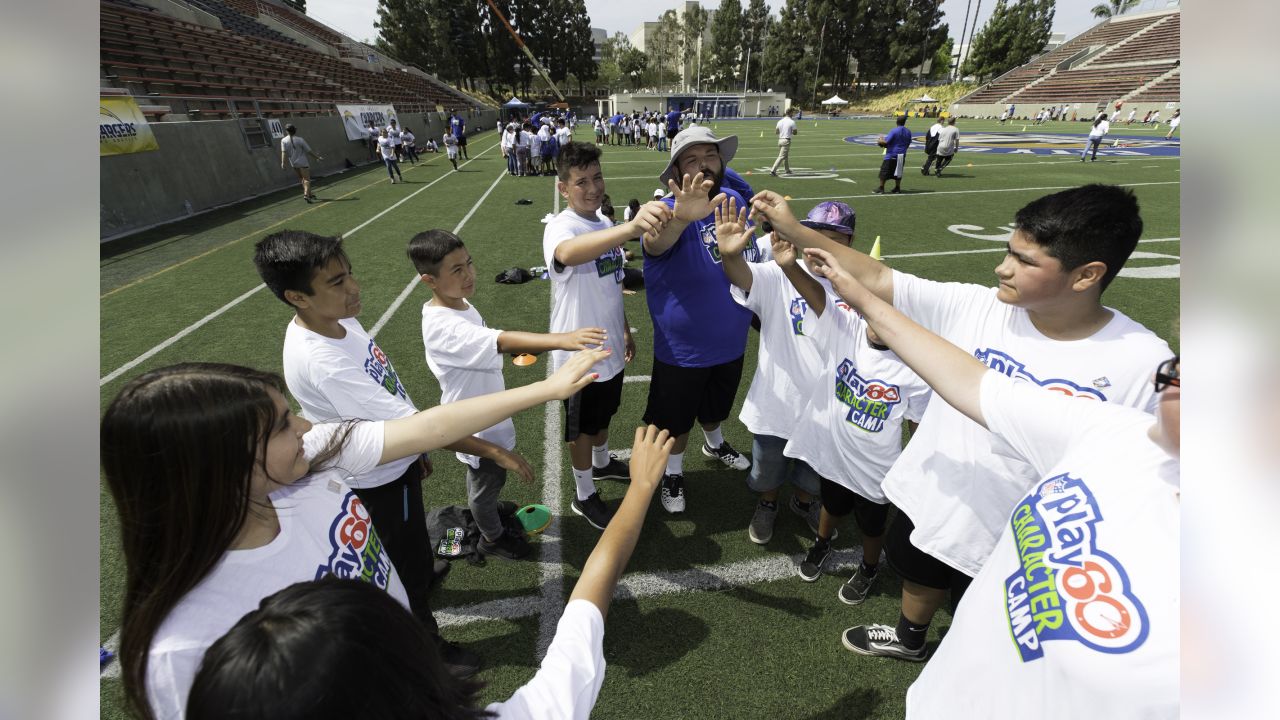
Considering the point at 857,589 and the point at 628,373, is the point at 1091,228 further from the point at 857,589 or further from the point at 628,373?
the point at 628,373

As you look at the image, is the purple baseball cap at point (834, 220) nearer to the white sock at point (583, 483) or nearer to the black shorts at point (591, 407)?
the black shorts at point (591, 407)

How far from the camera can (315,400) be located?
7.51 ft

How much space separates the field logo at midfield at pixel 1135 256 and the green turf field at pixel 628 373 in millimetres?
53

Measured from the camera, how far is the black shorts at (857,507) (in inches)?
110

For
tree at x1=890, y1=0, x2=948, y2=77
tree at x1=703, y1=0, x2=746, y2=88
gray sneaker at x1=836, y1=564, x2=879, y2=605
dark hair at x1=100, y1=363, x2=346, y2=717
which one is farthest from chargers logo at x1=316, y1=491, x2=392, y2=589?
tree at x1=703, y1=0, x2=746, y2=88

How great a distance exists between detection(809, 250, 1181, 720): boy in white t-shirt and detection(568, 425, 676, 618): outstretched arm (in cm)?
82

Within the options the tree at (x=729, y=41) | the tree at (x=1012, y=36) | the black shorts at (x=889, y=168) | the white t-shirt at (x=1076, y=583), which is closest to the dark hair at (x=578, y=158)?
the white t-shirt at (x=1076, y=583)

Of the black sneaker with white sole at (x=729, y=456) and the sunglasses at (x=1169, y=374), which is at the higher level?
the sunglasses at (x=1169, y=374)

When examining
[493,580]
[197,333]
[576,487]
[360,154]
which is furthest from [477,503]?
[360,154]

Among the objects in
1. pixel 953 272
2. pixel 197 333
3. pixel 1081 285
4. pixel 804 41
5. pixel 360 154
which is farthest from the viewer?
pixel 804 41
